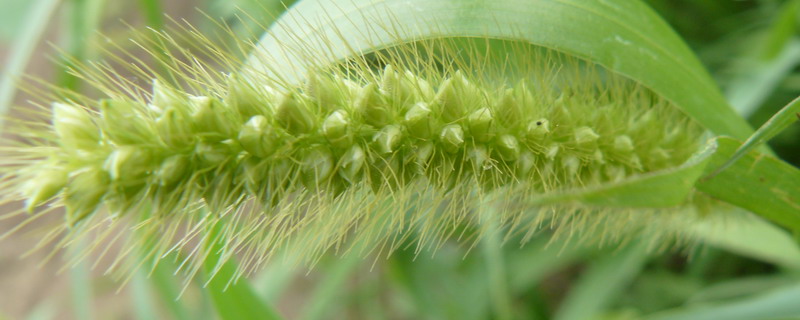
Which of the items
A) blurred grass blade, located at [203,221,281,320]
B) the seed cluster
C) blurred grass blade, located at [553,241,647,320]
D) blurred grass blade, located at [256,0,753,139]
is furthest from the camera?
blurred grass blade, located at [553,241,647,320]

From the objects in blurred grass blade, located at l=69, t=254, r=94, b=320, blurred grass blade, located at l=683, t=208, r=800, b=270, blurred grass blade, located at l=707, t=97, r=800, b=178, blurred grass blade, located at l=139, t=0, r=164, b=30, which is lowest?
blurred grass blade, located at l=69, t=254, r=94, b=320

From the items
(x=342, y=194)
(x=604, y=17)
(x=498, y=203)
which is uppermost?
(x=604, y=17)

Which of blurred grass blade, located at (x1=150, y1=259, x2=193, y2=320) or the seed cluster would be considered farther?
blurred grass blade, located at (x1=150, y1=259, x2=193, y2=320)

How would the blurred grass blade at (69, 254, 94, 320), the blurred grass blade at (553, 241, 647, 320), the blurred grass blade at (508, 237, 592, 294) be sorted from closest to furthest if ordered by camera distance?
the blurred grass blade at (69, 254, 94, 320) → the blurred grass blade at (553, 241, 647, 320) → the blurred grass blade at (508, 237, 592, 294)

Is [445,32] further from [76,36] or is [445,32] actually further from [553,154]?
[76,36]

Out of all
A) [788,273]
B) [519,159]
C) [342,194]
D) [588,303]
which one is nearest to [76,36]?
[342,194]

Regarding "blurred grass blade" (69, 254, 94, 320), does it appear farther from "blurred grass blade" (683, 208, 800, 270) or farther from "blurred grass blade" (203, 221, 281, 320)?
"blurred grass blade" (683, 208, 800, 270)

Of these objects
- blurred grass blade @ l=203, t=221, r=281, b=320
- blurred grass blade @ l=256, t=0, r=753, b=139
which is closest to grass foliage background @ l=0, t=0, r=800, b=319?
blurred grass blade @ l=203, t=221, r=281, b=320

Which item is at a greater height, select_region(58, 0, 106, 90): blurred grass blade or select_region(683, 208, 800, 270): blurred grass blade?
select_region(683, 208, 800, 270): blurred grass blade
